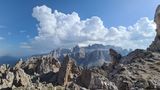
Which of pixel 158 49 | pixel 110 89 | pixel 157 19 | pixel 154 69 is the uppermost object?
pixel 157 19

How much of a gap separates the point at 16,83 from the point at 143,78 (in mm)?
152897

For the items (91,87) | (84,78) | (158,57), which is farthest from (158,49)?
(84,78)

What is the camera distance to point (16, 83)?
625ft

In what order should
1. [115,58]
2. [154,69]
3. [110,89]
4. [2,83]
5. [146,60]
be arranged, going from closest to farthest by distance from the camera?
[110,89]
[154,69]
[146,60]
[115,58]
[2,83]

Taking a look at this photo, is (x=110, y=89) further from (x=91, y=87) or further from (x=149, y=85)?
(x=149, y=85)

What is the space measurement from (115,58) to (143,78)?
41.1 m

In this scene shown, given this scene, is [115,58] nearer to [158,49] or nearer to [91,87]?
[158,49]

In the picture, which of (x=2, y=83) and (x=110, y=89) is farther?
(x=2, y=83)

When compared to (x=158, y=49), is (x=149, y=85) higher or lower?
lower

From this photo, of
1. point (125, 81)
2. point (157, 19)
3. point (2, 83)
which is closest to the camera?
point (125, 81)

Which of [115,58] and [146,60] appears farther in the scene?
[115,58]

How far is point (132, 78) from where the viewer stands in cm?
4572

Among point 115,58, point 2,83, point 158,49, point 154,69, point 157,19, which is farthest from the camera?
point 2,83

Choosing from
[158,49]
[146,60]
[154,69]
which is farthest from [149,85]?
[158,49]
